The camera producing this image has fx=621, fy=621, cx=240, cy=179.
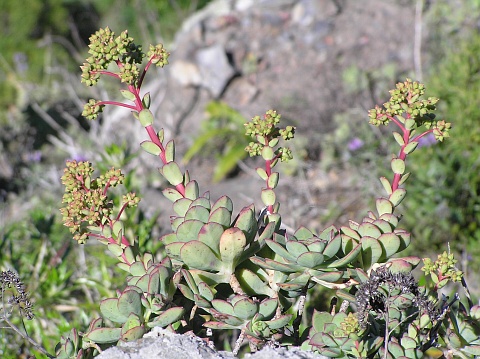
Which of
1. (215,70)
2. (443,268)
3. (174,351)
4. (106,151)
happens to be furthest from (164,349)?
(215,70)

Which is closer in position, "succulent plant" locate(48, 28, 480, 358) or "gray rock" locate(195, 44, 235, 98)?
"succulent plant" locate(48, 28, 480, 358)

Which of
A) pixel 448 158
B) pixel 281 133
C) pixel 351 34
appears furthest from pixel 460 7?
pixel 281 133

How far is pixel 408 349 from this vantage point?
140 centimetres

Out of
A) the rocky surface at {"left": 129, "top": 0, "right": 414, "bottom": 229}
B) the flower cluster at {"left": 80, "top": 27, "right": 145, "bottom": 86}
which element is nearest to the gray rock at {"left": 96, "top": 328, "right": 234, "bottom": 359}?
the flower cluster at {"left": 80, "top": 27, "right": 145, "bottom": 86}

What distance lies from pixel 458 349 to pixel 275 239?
0.51 meters

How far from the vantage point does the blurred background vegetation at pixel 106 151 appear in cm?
283

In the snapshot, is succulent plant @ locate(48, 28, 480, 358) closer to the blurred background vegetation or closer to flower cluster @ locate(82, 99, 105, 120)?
flower cluster @ locate(82, 99, 105, 120)

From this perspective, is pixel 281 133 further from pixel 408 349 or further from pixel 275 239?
pixel 408 349

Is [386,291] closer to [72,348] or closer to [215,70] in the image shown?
[72,348]

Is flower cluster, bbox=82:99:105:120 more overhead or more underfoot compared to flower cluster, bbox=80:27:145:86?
more underfoot

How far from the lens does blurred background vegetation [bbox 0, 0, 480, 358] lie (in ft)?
9.27

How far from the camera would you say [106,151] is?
2.91 metres

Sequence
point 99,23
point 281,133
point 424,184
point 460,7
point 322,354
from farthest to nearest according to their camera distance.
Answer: point 99,23, point 460,7, point 424,184, point 281,133, point 322,354

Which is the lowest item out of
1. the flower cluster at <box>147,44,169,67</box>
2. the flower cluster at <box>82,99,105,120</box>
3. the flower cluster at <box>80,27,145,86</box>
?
the flower cluster at <box>82,99,105,120</box>
